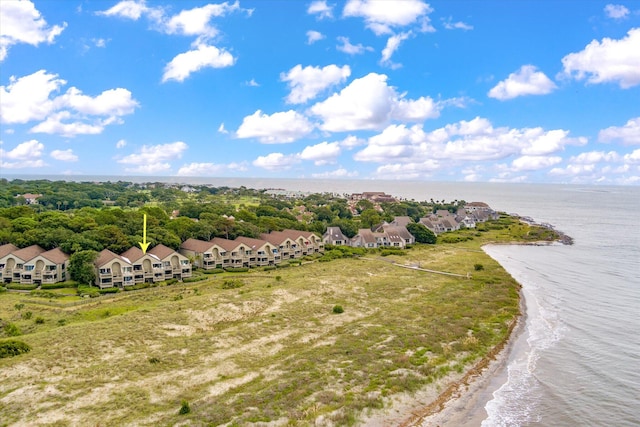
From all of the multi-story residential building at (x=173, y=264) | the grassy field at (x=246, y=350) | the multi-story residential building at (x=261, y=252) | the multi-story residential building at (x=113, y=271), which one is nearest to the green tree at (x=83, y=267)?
the multi-story residential building at (x=113, y=271)

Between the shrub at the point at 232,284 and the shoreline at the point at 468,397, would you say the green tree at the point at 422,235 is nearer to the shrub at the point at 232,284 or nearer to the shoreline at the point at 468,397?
the shrub at the point at 232,284

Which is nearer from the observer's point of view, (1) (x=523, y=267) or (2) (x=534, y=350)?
(2) (x=534, y=350)

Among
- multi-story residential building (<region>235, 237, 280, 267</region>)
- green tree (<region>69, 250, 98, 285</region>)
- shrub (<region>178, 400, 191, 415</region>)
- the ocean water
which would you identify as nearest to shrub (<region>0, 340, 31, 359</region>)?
shrub (<region>178, 400, 191, 415</region>)

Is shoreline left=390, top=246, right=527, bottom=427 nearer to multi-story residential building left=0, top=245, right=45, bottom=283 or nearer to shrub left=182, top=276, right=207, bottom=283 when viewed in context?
shrub left=182, top=276, right=207, bottom=283

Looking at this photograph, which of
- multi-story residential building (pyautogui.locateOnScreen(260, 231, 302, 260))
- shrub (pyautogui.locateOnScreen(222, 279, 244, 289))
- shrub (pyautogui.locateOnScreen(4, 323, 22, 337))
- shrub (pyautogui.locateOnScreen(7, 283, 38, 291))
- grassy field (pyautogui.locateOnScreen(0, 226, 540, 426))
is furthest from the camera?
multi-story residential building (pyautogui.locateOnScreen(260, 231, 302, 260))

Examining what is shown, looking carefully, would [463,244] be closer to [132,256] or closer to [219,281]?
[219,281]

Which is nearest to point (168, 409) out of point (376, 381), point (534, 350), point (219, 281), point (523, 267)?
point (376, 381)
